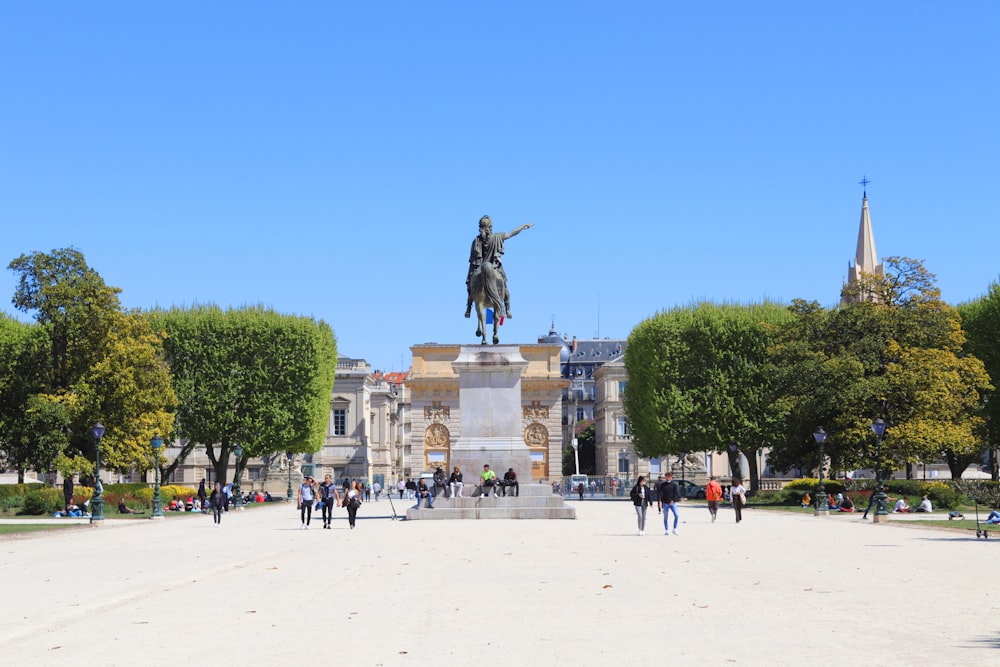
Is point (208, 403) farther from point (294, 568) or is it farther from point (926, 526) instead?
point (294, 568)

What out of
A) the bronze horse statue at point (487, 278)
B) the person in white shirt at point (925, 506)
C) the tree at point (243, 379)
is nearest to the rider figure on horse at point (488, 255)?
the bronze horse statue at point (487, 278)

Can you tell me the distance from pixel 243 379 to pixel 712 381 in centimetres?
2656

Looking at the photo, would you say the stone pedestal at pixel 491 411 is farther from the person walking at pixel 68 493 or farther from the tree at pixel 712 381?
the tree at pixel 712 381

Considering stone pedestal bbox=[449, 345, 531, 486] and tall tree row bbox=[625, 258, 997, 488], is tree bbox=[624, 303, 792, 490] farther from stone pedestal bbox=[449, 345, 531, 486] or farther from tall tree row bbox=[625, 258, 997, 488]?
stone pedestal bbox=[449, 345, 531, 486]

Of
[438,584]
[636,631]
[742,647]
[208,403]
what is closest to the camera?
[742,647]

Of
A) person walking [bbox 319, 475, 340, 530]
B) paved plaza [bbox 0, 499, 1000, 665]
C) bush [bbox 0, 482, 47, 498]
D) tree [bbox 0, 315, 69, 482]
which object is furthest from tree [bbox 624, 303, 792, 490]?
paved plaza [bbox 0, 499, 1000, 665]

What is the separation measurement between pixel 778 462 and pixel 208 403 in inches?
1236

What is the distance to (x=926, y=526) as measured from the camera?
37906 mm

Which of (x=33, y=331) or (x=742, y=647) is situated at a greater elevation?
(x=33, y=331)

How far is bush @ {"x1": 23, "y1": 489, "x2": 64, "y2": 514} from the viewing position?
49.7 metres

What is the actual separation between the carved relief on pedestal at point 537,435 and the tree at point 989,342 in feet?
156

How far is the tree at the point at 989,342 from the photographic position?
62.2 m

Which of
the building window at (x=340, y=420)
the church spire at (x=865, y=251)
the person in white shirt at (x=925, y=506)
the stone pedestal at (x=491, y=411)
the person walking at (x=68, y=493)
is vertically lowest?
the person in white shirt at (x=925, y=506)

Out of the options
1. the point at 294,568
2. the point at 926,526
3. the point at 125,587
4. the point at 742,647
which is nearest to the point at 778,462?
the point at 926,526
